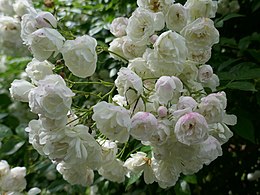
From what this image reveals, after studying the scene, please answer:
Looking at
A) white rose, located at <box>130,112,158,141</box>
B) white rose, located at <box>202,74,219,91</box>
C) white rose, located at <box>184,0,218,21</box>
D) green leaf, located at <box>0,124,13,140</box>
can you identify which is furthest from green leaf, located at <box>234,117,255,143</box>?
green leaf, located at <box>0,124,13,140</box>

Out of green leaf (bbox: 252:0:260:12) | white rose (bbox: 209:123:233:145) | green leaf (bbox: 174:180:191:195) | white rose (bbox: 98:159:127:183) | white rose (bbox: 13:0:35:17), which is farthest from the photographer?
green leaf (bbox: 252:0:260:12)

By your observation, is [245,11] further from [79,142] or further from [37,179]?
[79,142]

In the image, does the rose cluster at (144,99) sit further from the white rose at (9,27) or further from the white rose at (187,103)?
the white rose at (9,27)

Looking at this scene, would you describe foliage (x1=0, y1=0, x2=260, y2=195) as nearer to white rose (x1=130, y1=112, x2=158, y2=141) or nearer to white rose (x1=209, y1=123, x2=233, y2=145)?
white rose (x1=209, y1=123, x2=233, y2=145)

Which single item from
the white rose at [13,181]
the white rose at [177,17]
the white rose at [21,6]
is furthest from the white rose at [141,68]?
the white rose at [21,6]

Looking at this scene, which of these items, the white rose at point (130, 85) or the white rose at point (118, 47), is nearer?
the white rose at point (130, 85)

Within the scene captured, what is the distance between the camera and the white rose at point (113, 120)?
3.09 feet

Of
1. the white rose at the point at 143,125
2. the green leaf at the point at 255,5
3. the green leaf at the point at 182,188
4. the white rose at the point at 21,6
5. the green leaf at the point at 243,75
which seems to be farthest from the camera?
the green leaf at the point at 255,5

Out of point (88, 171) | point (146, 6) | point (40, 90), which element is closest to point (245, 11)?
point (146, 6)

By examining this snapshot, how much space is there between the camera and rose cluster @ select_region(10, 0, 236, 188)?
0.95m

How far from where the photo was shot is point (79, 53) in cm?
101

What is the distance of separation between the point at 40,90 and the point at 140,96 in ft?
0.61

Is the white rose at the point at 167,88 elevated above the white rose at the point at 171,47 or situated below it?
below

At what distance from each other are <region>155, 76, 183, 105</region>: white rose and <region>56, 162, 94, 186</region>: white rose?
208mm
